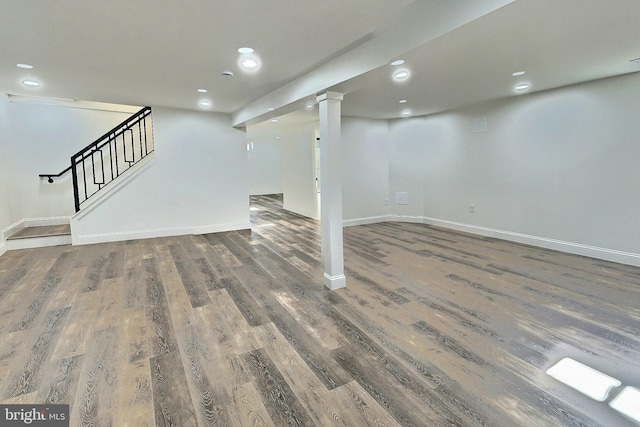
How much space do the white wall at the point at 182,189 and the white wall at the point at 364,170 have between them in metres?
2.22

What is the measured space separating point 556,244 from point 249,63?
200 inches

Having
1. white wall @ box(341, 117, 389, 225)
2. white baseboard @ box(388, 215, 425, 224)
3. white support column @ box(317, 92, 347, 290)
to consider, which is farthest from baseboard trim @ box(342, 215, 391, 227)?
white support column @ box(317, 92, 347, 290)

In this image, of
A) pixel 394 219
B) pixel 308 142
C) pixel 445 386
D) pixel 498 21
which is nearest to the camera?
pixel 445 386

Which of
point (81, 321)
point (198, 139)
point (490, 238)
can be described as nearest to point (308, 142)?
point (198, 139)

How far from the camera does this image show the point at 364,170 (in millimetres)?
7254

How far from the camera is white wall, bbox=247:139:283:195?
14391 millimetres

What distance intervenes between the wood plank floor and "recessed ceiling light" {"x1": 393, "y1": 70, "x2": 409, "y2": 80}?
7.62 ft

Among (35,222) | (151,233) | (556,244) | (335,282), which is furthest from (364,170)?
(35,222)

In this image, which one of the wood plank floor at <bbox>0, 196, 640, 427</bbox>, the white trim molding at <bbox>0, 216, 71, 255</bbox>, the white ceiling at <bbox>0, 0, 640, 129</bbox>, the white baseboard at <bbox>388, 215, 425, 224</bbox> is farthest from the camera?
the white baseboard at <bbox>388, 215, 425, 224</bbox>

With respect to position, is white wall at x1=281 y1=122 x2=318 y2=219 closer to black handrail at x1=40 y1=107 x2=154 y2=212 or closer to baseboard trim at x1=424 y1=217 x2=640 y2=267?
baseboard trim at x1=424 y1=217 x2=640 y2=267

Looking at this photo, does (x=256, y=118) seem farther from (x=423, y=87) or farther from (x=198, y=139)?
(x=423, y=87)

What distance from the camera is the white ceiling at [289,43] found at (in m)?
2.21

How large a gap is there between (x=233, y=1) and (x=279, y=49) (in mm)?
850

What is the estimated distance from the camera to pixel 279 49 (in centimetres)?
298
